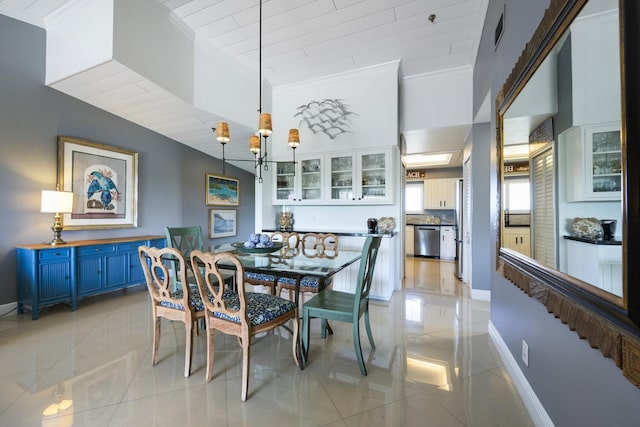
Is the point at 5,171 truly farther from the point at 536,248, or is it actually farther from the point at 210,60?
the point at 536,248

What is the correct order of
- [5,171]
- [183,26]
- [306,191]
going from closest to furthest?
1. [5,171]
2. [183,26]
3. [306,191]

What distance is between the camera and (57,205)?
3.08 m

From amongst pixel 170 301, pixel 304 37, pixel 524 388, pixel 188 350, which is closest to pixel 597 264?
pixel 524 388

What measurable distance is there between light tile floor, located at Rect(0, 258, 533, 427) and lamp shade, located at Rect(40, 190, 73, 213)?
4.01 ft

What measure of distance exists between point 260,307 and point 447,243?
6207 millimetres

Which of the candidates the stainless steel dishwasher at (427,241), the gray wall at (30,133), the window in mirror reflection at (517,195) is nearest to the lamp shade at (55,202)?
the gray wall at (30,133)

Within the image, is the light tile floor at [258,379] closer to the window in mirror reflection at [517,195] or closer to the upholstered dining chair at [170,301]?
the upholstered dining chair at [170,301]

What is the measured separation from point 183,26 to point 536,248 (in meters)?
4.15

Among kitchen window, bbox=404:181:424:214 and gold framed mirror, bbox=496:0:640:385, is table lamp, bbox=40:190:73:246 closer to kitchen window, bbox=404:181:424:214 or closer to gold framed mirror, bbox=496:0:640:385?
gold framed mirror, bbox=496:0:640:385

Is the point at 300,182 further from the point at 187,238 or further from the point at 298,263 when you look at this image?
the point at 298,263

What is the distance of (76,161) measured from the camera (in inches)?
140

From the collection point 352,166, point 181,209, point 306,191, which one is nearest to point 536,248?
point 352,166

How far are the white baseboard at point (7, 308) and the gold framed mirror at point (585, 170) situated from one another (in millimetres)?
4987

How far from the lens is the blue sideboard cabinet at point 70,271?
2.98 metres
